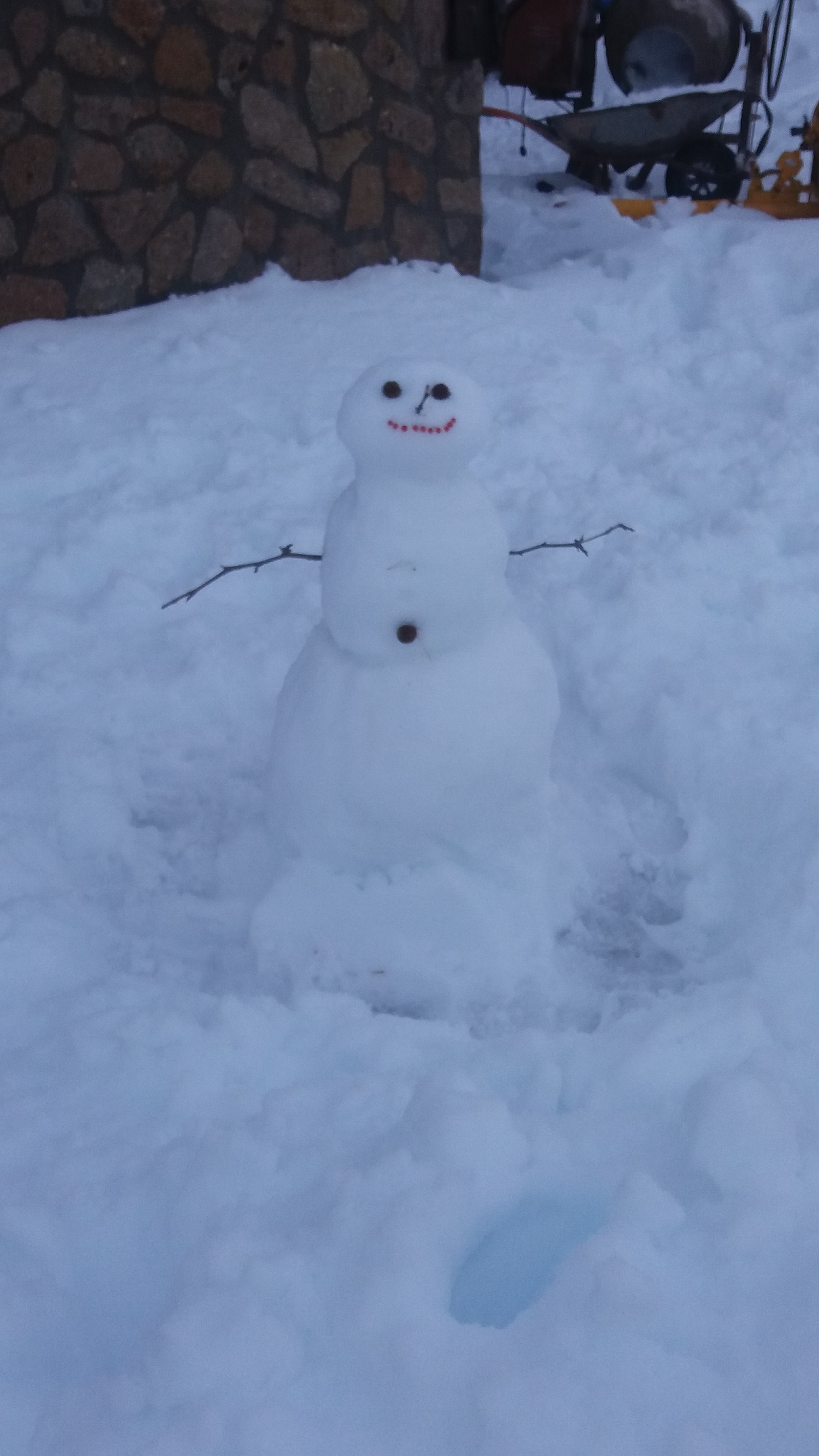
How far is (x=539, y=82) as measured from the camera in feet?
23.5

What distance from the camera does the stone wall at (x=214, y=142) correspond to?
Result: 416 centimetres

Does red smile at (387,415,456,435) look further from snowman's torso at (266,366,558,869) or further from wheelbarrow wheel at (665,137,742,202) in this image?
wheelbarrow wheel at (665,137,742,202)

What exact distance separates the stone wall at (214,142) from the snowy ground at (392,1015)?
1.69 ft

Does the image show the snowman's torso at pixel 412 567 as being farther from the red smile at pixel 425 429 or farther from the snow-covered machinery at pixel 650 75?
the snow-covered machinery at pixel 650 75

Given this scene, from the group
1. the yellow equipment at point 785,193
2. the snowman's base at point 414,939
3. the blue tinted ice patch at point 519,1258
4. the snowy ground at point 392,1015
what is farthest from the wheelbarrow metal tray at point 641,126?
the blue tinted ice patch at point 519,1258

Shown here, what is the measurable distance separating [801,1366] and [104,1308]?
2.60 feet

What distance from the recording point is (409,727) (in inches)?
74.6

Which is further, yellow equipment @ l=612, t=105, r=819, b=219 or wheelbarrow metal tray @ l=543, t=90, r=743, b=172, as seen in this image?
wheelbarrow metal tray @ l=543, t=90, r=743, b=172

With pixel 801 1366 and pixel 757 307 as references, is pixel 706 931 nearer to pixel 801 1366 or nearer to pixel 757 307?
pixel 801 1366

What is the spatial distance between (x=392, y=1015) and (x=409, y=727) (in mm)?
455

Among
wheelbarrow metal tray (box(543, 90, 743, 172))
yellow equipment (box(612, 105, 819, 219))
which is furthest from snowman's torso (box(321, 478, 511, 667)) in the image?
wheelbarrow metal tray (box(543, 90, 743, 172))

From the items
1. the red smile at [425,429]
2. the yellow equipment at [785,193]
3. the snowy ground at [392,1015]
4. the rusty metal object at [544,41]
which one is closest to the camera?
the snowy ground at [392,1015]

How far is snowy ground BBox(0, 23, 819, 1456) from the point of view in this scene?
4.24 feet

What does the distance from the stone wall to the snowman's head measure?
9.71 feet
